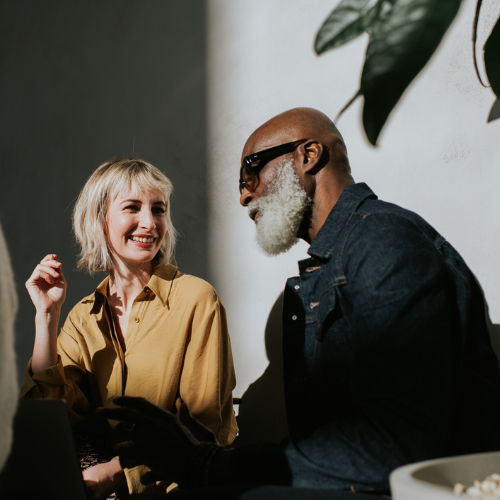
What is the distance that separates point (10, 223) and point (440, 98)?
2.64 meters

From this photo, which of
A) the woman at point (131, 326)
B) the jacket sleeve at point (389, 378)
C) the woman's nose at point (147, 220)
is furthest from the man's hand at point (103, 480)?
the woman's nose at point (147, 220)

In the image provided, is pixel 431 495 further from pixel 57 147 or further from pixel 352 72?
pixel 57 147

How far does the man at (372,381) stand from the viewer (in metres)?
0.82

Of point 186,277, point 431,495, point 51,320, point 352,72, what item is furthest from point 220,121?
point 431,495

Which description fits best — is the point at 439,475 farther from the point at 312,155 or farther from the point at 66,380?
the point at 66,380

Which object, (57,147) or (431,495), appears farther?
(57,147)

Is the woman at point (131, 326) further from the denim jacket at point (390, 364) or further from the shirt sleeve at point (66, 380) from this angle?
the denim jacket at point (390, 364)

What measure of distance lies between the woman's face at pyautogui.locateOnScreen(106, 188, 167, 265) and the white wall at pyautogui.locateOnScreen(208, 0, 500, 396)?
0.44m

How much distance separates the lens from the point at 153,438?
0.93 meters

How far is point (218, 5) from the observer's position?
228 centimetres

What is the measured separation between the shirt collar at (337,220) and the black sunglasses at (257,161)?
0.25 meters

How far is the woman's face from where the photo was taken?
182 centimetres

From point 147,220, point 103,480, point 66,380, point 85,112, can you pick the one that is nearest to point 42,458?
Answer: point 103,480

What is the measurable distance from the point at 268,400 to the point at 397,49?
4.65ft
